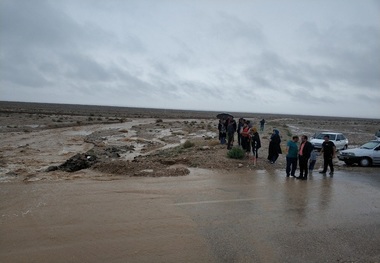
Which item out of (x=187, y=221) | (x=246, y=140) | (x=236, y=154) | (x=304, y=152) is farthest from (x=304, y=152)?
(x=187, y=221)

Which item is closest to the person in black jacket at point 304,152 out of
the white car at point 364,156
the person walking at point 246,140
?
the person walking at point 246,140

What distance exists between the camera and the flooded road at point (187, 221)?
576 centimetres

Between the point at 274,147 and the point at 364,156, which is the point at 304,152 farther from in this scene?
the point at 364,156

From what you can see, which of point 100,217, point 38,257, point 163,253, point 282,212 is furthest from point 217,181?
point 38,257

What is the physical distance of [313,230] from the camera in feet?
22.8

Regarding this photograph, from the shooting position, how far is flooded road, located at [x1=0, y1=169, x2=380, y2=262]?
18.9ft

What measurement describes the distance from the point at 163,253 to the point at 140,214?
2.12 metres

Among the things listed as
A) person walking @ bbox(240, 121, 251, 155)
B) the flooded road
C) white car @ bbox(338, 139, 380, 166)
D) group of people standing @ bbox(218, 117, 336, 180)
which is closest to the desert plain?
the flooded road

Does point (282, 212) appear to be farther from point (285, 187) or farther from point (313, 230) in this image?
point (285, 187)

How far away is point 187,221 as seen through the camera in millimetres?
7336

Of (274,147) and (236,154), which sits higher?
(274,147)

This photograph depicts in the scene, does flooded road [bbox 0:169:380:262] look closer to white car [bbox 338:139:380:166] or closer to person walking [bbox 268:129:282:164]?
person walking [bbox 268:129:282:164]

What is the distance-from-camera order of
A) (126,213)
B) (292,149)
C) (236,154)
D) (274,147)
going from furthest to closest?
(236,154), (274,147), (292,149), (126,213)

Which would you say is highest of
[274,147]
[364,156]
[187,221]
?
[274,147]
